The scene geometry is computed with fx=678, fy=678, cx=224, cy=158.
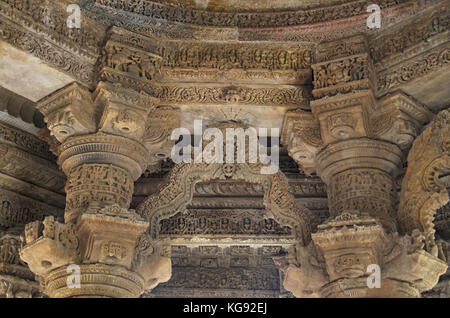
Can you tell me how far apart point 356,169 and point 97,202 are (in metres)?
2.23

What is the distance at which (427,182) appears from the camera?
18.2 feet

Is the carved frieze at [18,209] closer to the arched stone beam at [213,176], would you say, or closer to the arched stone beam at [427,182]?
the arched stone beam at [213,176]

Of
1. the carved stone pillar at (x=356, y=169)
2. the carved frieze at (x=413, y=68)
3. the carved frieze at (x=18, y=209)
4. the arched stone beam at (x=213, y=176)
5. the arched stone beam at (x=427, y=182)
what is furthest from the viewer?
the carved frieze at (x=18, y=209)

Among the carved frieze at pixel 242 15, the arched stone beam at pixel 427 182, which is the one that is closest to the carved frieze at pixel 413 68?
the arched stone beam at pixel 427 182

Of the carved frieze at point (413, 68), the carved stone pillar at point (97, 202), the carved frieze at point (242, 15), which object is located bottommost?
the carved stone pillar at point (97, 202)

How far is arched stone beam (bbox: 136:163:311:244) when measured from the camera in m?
6.17

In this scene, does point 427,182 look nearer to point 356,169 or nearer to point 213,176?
point 356,169

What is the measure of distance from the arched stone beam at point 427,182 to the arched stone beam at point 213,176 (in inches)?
37.9

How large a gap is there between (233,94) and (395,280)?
2214 mm

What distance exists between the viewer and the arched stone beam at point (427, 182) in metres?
5.49

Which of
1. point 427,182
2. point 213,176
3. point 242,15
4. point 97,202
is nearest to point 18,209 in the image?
point 97,202

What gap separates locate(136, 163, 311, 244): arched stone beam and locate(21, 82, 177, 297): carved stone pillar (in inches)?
12.1

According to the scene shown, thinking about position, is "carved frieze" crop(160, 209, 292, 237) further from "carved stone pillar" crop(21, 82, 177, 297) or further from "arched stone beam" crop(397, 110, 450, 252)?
"arched stone beam" crop(397, 110, 450, 252)

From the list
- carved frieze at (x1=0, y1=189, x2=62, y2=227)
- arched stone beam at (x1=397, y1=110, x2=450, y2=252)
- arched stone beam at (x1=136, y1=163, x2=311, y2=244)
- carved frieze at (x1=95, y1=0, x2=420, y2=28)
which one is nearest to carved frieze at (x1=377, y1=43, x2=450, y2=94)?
arched stone beam at (x1=397, y1=110, x2=450, y2=252)
